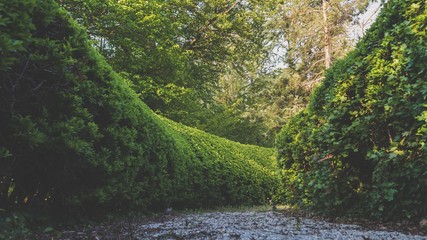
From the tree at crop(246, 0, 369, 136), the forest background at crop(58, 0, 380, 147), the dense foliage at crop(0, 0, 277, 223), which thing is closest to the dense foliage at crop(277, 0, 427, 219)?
the dense foliage at crop(0, 0, 277, 223)

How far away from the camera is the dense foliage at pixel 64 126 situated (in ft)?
9.55

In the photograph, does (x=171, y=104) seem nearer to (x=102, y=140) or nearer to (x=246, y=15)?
(x=246, y=15)

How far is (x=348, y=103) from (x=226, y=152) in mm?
6444

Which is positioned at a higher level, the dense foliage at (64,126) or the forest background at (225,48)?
the forest background at (225,48)

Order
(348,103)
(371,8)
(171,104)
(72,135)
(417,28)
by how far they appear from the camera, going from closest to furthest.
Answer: (72,135) < (417,28) < (348,103) < (171,104) < (371,8)

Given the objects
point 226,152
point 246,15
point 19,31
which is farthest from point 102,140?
point 246,15

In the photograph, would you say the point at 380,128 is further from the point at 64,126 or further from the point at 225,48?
the point at 225,48

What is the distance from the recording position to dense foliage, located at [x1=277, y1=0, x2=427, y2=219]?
3.87 metres

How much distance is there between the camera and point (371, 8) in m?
19.5

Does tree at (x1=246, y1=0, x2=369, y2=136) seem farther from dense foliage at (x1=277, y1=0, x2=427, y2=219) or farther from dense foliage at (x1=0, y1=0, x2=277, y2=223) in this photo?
dense foliage at (x1=0, y1=0, x2=277, y2=223)

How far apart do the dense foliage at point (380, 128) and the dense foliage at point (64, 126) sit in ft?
9.13

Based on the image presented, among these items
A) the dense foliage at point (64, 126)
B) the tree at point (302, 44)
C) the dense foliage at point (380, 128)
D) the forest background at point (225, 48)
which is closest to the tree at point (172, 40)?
the forest background at point (225, 48)

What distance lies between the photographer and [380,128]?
14.5 feet

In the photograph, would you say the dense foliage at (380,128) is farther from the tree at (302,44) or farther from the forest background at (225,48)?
the tree at (302,44)
